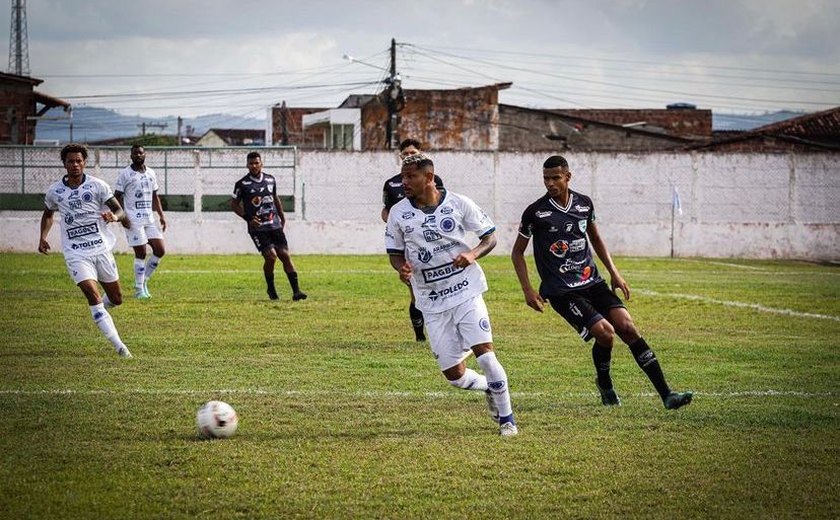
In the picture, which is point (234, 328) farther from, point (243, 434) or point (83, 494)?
point (83, 494)

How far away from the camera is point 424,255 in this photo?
28.3ft

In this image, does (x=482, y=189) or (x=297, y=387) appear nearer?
(x=297, y=387)

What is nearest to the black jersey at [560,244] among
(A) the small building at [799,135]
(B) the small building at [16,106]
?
(A) the small building at [799,135]

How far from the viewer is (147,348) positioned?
12922 millimetres

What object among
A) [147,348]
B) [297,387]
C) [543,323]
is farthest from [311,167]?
[297,387]

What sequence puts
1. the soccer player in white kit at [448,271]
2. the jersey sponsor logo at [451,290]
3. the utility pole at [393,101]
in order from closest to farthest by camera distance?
the soccer player in white kit at [448,271] → the jersey sponsor logo at [451,290] → the utility pole at [393,101]

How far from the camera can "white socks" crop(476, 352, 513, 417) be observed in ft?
27.3

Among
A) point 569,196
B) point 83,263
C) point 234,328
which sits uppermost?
point 569,196

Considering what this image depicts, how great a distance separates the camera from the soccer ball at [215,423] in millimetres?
8086

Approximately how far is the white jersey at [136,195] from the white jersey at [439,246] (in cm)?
1169

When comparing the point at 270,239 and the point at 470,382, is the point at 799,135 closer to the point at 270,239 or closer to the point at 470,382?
the point at 270,239

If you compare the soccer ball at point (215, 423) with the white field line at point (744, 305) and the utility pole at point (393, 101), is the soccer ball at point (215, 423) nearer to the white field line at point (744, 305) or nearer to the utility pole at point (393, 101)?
→ the white field line at point (744, 305)

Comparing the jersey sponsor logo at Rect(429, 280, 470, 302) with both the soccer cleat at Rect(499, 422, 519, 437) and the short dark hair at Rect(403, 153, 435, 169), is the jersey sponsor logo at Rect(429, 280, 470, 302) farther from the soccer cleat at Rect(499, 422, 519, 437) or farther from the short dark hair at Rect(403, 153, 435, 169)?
the soccer cleat at Rect(499, 422, 519, 437)

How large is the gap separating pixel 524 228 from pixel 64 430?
13.3 ft
